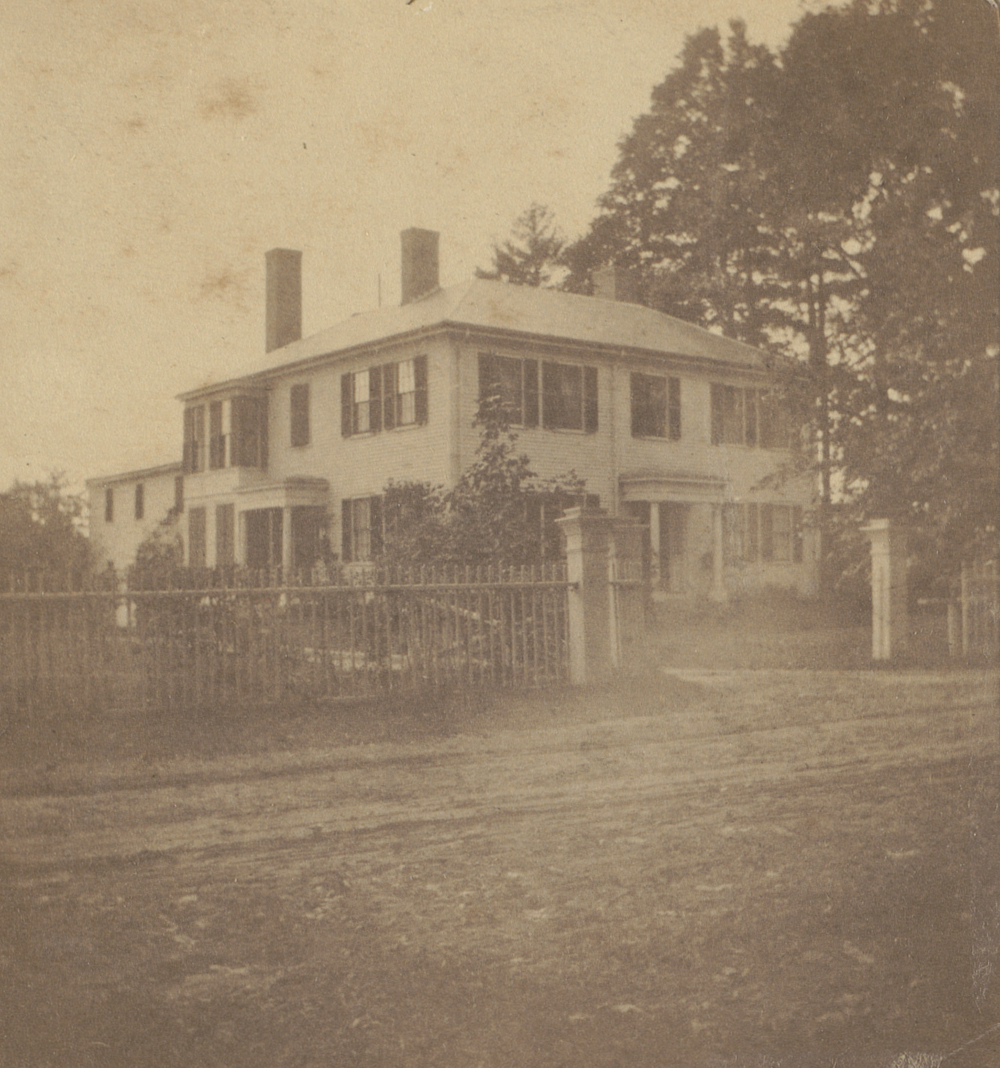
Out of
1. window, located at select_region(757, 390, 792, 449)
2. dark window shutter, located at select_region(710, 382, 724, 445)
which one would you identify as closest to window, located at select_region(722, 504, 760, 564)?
window, located at select_region(757, 390, 792, 449)

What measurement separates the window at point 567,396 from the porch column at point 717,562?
0.48 m

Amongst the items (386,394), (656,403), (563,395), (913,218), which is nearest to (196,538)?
(386,394)

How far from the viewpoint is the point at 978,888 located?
2869 mm

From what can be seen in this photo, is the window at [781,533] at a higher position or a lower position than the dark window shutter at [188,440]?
lower

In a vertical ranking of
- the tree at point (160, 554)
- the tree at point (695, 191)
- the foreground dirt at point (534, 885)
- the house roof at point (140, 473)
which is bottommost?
the foreground dirt at point (534, 885)

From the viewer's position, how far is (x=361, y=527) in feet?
9.39

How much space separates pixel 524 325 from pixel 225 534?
98 centimetres

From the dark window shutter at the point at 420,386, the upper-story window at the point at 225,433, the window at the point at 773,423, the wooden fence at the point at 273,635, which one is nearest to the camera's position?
the upper-story window at the point at 225,433

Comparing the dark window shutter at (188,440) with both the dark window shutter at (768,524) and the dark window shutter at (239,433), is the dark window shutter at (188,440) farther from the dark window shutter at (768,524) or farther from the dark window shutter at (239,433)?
the dark window shutter at (768,524)

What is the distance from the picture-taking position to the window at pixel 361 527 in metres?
2.67

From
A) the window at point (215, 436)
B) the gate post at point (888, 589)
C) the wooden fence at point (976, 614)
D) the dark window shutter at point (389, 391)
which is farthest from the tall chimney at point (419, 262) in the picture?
the wooden fence at point (976, 614)

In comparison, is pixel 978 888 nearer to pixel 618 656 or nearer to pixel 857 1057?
pixel 857 1057

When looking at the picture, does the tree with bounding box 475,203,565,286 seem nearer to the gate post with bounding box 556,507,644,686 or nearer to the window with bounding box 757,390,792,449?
the window with bounding box 757,390,792,449

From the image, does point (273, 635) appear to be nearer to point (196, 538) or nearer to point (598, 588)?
point (196, 538)
